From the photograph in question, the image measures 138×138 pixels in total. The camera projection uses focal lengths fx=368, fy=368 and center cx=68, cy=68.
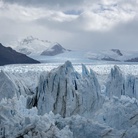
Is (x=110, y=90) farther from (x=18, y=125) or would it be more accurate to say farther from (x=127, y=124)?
(x=18, y=125)

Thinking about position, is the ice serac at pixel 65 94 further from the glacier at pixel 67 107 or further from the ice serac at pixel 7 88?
the ice serac at pixel 7 88

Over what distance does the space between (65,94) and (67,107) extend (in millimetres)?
633

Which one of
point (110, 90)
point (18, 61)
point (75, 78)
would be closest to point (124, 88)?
point (110, 90)

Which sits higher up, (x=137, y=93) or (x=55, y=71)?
(x=55, y=71)

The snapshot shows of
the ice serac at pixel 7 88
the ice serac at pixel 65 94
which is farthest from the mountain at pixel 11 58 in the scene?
the ice serac at pixel 65 94

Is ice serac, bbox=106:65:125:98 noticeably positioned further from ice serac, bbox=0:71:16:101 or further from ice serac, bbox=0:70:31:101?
ice serac, bbox=0:71:16:101

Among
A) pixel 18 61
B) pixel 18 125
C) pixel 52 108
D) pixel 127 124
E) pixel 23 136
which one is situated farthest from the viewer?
pixel 18 61

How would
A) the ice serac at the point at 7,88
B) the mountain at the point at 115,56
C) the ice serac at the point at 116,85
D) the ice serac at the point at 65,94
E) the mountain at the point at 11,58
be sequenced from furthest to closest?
the mountain at the point at 115,56, the mountain at the point at 11,58, the ice serac at the point at 116,85, the ice serac at the point at 7,88, the ice serac at the point at 65,94

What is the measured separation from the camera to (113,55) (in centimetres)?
9150

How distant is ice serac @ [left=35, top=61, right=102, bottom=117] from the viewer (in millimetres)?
14469

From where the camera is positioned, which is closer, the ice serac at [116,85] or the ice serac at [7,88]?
the ice serac at [7,88]

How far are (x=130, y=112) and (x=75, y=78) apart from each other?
460 centimetres

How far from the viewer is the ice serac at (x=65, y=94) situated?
47.5 feet

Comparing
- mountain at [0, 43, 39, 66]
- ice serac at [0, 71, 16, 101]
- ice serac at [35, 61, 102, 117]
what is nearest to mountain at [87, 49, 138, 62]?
mountain at [0, 43, 39, 66]
